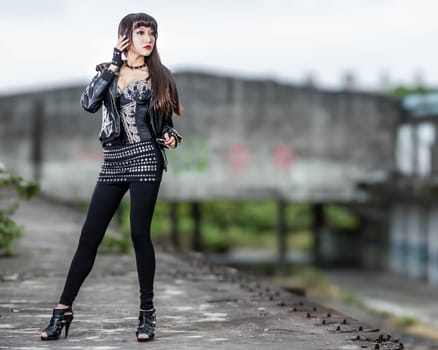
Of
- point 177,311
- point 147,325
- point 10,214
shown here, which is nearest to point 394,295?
point 10,214

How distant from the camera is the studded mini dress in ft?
16.5

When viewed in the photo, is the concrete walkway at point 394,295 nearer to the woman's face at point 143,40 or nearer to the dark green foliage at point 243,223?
the dark green foliage at point 243,223

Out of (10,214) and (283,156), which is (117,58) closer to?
(10,214)

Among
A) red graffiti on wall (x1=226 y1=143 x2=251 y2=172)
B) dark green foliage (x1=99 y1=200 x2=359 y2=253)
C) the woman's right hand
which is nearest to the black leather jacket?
the woman's right hand

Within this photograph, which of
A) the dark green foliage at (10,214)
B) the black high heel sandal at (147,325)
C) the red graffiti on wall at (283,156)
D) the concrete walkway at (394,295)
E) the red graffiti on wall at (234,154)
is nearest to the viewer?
the black high heel sandal at (147,325)

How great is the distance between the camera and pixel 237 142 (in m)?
25.1

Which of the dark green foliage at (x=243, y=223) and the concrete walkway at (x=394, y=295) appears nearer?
the concrete walkway at (x=394, y=295)

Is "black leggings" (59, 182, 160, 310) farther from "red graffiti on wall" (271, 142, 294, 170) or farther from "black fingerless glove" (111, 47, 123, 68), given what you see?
"red graffiti on wall" (271, 142, 294, 170)

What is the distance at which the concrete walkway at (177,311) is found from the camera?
16.2 feet

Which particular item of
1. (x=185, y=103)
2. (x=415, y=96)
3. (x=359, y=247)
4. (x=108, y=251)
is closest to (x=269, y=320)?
(x=108, y=251)

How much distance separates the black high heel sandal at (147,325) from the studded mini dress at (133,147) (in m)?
0.70

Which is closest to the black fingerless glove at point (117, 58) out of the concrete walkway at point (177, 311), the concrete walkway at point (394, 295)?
the concrete walkway at point (177, 311)

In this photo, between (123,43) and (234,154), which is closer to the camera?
(123,43)

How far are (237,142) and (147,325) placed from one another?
20179 mm
